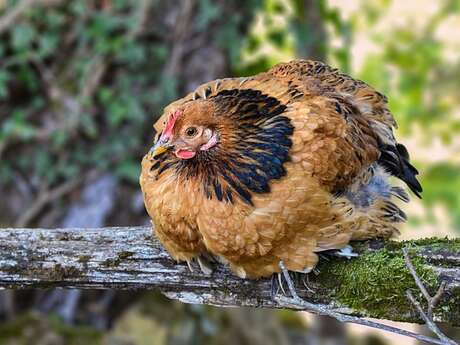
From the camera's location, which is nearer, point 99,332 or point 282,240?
point 282,240


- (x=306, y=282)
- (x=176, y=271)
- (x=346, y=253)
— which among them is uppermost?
(x=346, y=253)

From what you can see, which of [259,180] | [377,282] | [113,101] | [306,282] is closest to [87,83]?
[113,101]

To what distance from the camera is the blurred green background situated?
18.3 feet

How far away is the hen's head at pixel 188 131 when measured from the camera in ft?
8.17

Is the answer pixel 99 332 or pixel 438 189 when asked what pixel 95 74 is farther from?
pixel 438 189

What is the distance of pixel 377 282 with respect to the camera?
239 cm

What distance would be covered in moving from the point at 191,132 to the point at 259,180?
0.34 meters

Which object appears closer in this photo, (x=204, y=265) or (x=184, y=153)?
(x=184, y=153)

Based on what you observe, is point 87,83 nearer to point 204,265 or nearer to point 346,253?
point 204,265

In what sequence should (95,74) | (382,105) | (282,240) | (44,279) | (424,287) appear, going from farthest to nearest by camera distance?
1. (95,74)
2. (382,105)
3. (44,279)
4. (282,240)
5. (424,287)

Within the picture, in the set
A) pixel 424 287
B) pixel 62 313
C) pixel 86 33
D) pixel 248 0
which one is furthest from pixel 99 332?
pixel 424 287

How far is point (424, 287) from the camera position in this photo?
225 cm

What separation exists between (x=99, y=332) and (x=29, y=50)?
8.48 feet

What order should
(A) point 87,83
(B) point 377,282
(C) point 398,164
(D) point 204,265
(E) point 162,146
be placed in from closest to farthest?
(B) point 377,282 < (E) point 162,146 < (D) point 204,265 < (C) point 398,164 < (A) point 87,83
